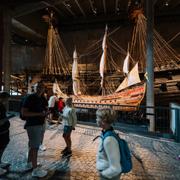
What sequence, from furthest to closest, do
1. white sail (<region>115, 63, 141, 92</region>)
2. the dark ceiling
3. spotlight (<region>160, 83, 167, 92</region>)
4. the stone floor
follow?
the dark ceiling, spotlight (<region>160, 83, 167, 92</region>), white sail (<region>115, 63, 141, 92</region>), the stone floor

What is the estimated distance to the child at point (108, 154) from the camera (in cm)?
217

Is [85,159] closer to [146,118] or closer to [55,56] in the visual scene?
[146,118]

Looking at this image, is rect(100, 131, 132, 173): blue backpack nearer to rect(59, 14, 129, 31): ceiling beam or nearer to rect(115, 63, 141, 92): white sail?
rect(115, 63, 141, 92): white sail

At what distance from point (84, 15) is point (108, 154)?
58.9ft

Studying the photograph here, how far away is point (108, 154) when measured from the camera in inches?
86.3

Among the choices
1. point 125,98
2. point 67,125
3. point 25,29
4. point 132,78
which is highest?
point 25,29

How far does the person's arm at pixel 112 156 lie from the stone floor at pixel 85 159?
2.26m

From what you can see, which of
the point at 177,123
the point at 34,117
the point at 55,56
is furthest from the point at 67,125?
the point at 55,56

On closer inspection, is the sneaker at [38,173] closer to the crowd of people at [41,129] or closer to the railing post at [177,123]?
the crowd of people at [41,129]

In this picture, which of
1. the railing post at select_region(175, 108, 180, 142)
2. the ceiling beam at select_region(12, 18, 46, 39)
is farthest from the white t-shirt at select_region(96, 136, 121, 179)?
the ceiling beam at select_region(12, 18, 46, 39)

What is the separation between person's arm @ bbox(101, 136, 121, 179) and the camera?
217 cm

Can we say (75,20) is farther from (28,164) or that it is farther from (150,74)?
(28,164)

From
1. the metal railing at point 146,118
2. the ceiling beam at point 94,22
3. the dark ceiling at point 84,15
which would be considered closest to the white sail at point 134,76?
the metal railing at point 146,118

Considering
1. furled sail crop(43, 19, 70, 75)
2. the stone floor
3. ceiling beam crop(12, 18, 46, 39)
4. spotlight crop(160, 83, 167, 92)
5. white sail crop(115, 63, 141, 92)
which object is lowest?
the stone floor
